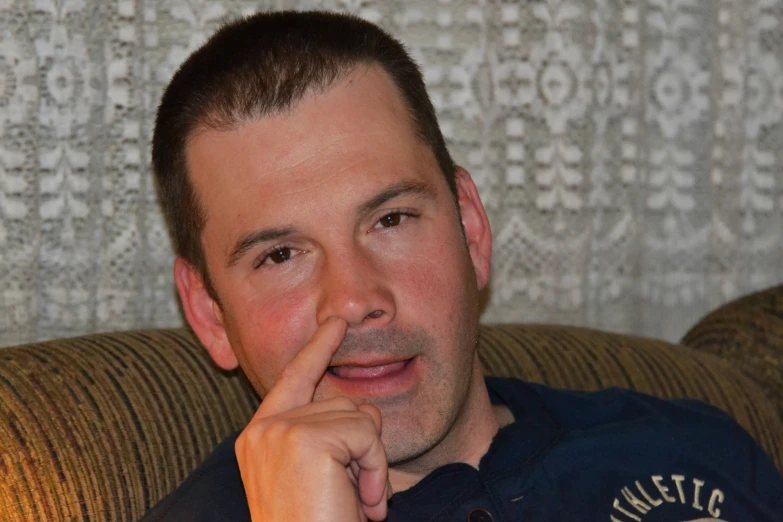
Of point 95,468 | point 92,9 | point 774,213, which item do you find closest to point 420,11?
point 92,9

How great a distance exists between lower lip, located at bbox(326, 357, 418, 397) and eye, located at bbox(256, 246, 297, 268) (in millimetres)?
153

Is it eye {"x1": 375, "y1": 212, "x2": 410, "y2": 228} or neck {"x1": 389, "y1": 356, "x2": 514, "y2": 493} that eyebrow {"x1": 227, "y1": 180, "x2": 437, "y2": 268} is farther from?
neck {"x1": 389, "y1": 356, "x2": 514, "y2": 493}

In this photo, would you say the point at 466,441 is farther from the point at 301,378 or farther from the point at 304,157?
the point at 304,157

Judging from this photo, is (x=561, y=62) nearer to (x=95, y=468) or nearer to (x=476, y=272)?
(x=476, y=272)

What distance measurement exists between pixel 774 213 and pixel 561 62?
1.87 ft

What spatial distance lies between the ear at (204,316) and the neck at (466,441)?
0.91 ft

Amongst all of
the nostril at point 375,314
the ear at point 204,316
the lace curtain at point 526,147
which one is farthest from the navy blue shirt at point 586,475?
the lace curtain at point 526,147

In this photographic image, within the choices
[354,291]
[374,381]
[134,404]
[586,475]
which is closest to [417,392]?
[374,381]

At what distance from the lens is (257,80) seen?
47.6 inches

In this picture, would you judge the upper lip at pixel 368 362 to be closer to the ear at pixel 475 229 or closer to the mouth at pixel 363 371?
the mouth at pixel 363 371

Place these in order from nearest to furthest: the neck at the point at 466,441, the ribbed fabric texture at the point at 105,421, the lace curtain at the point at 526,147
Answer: the ribbed fabric texture at the point at 105,421, the neck at the point at 466,441, the lace curtain at the point at 526,147

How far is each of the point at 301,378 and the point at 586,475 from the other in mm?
427

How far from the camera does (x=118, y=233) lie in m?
1.61

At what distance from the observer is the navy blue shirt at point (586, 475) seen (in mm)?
1185
